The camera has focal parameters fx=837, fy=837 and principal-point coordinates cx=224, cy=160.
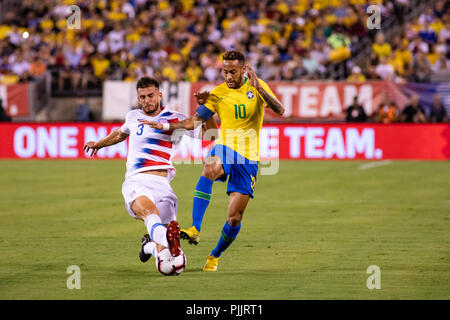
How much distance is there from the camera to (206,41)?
92.3 ft

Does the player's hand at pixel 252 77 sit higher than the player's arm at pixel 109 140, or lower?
higher

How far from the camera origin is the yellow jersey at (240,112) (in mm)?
8828

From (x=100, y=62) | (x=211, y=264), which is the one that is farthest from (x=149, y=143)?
(x=100, y=62)

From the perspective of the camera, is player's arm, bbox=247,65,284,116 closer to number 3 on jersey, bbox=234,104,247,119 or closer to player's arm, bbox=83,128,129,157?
number 3 on jersey, bbox=234,104,247,119

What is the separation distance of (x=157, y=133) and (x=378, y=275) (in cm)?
264

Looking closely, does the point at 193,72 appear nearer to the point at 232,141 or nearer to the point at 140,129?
the point at 232,141

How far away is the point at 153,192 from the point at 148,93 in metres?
1.00

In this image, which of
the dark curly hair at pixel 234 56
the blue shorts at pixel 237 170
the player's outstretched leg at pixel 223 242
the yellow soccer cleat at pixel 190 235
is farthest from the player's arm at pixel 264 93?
the yellow soccer cleat at pixel 190 235

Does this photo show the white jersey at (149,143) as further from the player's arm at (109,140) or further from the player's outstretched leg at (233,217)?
the player's outstretched leg at (233,217)

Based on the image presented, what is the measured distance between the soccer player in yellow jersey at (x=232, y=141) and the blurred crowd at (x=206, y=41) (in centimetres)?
1637

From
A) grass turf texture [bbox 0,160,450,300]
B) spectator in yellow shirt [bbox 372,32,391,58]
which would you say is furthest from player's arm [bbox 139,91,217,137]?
spectator in yellow shirt [bbox 372,32,391,58]

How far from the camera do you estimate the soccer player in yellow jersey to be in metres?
8.56
